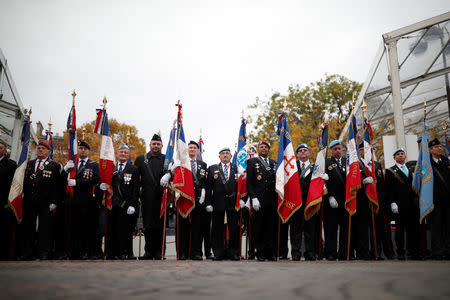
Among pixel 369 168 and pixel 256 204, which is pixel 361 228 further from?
pixel 256 204

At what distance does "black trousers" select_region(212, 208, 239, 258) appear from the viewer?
253 inches

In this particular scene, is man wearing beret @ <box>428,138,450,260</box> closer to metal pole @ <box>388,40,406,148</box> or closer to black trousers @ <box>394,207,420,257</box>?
black trousers @ <box>394,207,420,257</box>

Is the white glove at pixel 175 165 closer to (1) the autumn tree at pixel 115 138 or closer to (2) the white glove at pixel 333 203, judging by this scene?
(2) the white glove at pixel 333 203

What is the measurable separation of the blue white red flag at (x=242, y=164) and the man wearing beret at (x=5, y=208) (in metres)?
4.03

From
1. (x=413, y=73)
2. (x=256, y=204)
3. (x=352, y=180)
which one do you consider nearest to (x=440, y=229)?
(x=352, y=180)

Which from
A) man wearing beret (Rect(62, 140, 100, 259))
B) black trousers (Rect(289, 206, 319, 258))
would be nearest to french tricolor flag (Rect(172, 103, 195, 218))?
man wearing beret (Rect(62, 140, 100, 259))

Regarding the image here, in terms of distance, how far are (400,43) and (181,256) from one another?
8054 millimetres

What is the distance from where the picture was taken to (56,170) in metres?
6.39

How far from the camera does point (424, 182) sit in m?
6.18

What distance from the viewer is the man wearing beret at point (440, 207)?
5.84 m

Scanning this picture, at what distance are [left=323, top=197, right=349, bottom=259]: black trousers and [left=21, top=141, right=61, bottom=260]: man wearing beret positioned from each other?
4.71m

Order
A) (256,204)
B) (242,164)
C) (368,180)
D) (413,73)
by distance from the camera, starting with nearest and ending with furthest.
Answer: (256,204)
(368,180)
(242,164)
(413,73)

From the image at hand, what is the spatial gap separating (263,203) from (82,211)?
10.6 ft

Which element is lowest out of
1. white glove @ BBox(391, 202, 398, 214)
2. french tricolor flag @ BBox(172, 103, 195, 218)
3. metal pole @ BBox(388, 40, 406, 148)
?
white glove @ BBox(391, 202, 398, 214)
